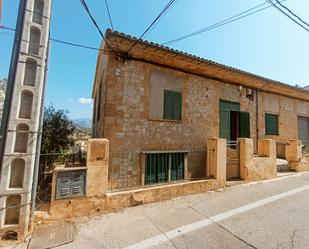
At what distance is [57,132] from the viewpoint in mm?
8414

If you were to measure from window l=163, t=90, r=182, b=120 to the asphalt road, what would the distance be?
133 inches

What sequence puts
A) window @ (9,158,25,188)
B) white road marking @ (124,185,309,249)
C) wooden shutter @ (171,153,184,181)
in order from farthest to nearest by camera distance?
wooden shutter @ (171,153,184,181) → window @ (9,158,25,188) → white road marking @ (124,185,309,249)

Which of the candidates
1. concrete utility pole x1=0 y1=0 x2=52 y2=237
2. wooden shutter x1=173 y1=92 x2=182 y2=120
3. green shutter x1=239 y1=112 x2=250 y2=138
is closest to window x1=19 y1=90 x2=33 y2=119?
concrete utility pole x1=0 y1=0 x2=52 y2=237

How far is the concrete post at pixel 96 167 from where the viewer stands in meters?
4.47

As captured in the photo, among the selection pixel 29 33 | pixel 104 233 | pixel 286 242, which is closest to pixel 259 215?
pixel 286 242

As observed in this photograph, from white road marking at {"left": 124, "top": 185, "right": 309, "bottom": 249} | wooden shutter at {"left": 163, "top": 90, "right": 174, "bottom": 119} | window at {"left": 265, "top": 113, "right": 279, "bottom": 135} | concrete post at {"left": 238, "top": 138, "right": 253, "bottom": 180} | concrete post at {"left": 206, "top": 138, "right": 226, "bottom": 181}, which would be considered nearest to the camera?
white road marking at {"left": 124, "top": 185, "right": 309, "bottom": 249}

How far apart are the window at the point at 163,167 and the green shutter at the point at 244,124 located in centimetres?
413

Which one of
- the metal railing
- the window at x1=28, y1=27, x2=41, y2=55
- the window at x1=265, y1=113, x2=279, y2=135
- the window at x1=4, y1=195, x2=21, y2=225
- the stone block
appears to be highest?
the window at x1=28, y1=27, x2=41, y2=55

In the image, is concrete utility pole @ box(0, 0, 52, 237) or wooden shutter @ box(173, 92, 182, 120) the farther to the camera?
wooden shutter @ box(173, 92, 182, 120)

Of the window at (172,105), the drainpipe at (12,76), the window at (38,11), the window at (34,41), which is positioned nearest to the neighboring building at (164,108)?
the window at (172,105)

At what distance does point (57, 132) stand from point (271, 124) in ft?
39.1

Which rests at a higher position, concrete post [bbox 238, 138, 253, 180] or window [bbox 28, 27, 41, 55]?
window [bbox 28, 27, 41, 55]

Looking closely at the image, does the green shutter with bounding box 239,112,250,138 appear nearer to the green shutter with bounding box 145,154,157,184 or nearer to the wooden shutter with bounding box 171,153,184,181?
the wooden shutter with bounding box 171,153,184,181

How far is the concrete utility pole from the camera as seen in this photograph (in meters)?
3.48
